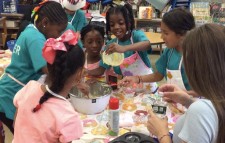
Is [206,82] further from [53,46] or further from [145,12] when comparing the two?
[145,12]

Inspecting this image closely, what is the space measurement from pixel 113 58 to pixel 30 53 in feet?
2.19

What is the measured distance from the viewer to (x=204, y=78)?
87 cm

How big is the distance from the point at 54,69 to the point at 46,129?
238 millimetres

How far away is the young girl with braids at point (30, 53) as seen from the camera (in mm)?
1414

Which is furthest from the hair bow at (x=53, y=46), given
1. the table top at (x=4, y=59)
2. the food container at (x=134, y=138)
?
the table top at (x=4, y=59)

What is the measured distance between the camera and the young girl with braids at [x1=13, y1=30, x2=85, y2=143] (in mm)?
1051

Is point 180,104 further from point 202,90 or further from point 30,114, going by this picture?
point 30,114

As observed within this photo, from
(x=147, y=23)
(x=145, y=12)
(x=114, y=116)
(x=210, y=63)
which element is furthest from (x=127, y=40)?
(x=147, y=23)

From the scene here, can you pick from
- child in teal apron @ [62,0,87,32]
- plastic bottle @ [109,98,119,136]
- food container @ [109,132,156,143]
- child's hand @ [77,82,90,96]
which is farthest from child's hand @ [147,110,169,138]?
child in teal apron @ [62,0,87,32]

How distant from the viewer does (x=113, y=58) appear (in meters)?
1.92

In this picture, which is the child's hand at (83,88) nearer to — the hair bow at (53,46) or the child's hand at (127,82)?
the child's hand at (127,82)

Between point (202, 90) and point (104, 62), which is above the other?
point (202, 90)

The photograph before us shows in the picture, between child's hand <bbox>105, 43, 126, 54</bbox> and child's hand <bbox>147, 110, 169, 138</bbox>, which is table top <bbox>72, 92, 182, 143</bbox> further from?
child's hand <bbox>105, 43, 126, 54</bbox>

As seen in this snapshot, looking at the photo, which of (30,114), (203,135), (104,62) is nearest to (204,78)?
(203,135)
